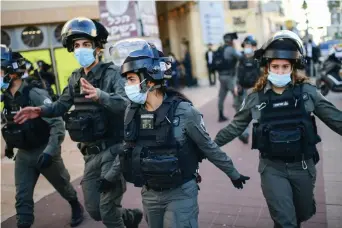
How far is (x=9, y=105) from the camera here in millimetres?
4273

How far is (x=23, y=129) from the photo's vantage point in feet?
13.7

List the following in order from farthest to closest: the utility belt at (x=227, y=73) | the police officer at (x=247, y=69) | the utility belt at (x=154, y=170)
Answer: the utility belt at (x=227, y=73), the police officer at (x=247, y=69), the utility belt at (x=154, y=170)

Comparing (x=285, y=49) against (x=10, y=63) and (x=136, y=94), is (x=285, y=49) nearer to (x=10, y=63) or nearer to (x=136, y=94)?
(x=136, y=94)

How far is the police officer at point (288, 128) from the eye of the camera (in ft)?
10.0

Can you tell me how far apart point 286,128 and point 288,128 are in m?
0.02

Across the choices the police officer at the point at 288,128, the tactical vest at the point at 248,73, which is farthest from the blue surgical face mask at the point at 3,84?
the tactical vest at the point at 248,73

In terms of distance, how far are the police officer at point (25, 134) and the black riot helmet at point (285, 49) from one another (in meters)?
2.25

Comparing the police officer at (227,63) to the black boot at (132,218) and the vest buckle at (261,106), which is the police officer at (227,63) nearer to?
the black boot at (132,218)

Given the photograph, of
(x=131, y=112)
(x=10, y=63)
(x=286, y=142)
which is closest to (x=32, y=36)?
(x=10, y=63)

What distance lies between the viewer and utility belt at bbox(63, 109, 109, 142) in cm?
358

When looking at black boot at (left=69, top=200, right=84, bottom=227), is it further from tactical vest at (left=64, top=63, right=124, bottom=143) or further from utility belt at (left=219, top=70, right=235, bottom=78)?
utility belt at (left=219, top=70, right=235, bottom=78)

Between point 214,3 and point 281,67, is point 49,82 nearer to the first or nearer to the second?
point 281,67

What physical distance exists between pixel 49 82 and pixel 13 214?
313cm

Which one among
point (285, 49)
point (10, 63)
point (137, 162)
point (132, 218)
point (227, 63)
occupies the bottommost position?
point (132, 218)
